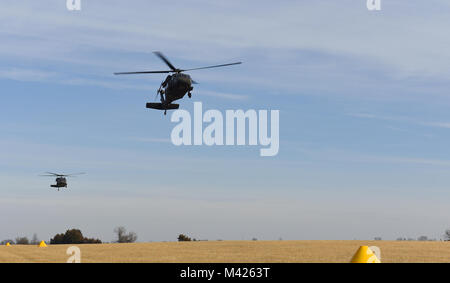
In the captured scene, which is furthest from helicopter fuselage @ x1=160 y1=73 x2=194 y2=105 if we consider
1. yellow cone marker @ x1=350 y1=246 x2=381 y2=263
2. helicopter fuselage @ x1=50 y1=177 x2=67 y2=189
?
helicopter fuselage @ x1=50 y1=177 x2=67 y2=189

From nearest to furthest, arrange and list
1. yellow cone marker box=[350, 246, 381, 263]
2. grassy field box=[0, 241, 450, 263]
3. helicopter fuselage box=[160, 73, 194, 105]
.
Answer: yellow cone marker box=[350, 246, 381, 263]
grassy field box=[0, 241, 450, 263]
helicopter fuselage box=[160, 73, 194, 105]

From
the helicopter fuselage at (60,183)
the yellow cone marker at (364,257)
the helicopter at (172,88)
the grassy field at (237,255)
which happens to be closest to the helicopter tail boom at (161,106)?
the helicopter at (172,88)

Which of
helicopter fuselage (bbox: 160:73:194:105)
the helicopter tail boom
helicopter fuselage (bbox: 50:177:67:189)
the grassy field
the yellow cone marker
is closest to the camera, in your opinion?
the yellow cone marker

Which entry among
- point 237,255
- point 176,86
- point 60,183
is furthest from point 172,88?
point 60,183

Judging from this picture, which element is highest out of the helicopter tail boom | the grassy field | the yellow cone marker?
the helicopter tail boom

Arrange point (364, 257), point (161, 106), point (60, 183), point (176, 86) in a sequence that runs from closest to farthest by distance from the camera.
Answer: point (364, 257), point (176, 86), point (161, 106), point (60, 183)

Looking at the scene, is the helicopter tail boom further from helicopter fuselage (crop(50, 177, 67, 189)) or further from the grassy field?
helicopter fuselage (crop(50, 177, 67, 189))

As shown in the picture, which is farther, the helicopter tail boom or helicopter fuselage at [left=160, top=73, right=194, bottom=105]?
the helicopter tail boom

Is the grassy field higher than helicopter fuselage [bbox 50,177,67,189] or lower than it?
lower

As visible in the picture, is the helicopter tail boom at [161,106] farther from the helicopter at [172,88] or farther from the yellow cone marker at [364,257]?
the yellow cone marker at [364,257]

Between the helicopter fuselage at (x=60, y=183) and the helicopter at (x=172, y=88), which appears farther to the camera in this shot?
the helicopter fuselage at (x=60, y=183)

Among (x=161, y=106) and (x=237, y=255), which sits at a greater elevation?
(x=161, y=106)

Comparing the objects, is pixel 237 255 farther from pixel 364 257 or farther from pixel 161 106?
pixel 161 106
